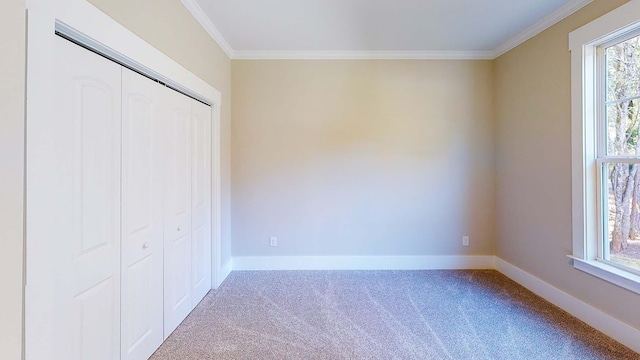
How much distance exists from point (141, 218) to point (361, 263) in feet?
8.21

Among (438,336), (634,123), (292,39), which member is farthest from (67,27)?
(634,123)

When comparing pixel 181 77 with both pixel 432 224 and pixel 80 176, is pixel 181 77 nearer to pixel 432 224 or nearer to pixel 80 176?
pixel 80 176

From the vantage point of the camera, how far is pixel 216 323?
229 cm

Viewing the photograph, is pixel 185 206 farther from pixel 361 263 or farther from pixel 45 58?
pixel 361 263

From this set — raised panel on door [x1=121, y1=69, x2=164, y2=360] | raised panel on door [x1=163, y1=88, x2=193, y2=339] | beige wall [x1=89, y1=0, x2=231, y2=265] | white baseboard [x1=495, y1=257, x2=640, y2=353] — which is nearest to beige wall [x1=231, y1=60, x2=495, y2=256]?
beige wall [x1=89, y1=0, x2=231, y2=265]

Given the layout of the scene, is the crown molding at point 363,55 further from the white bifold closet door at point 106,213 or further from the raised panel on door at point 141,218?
the raised panel on door at point 141,218

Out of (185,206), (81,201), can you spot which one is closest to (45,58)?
(81,201)

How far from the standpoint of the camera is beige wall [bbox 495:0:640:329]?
2287 millimetres

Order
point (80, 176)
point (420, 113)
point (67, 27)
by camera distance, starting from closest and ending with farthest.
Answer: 1. point (67, 27)
2. point (80, 176)
3. point (420, 113)

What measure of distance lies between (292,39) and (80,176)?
2417 millimetres

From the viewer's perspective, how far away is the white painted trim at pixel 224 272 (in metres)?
3.00

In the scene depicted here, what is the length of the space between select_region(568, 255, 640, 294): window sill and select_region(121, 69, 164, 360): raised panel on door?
3.33 metres

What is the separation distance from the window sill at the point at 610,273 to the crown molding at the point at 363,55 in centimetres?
244

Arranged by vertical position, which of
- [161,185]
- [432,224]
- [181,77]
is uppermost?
[181,77]
